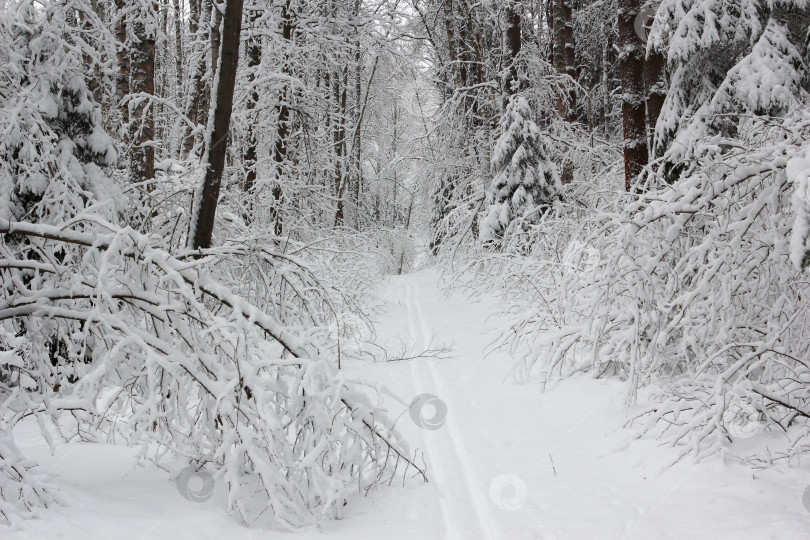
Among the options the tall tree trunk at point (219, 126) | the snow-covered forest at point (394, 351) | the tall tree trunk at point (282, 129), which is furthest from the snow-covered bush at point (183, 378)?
the tall tree trunk at point (282, 129)

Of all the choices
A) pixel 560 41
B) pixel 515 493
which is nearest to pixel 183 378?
pixel 515 493

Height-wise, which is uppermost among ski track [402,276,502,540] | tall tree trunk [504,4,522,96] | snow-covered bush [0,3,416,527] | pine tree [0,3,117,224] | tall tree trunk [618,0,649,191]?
tall tree trunk [504,4,522,96]

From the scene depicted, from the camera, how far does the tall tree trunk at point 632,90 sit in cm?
871

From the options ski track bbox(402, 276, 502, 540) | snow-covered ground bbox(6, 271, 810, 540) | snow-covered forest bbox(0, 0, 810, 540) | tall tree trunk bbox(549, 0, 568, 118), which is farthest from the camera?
tall tree trunk bbox(549, 0, 568, 118)

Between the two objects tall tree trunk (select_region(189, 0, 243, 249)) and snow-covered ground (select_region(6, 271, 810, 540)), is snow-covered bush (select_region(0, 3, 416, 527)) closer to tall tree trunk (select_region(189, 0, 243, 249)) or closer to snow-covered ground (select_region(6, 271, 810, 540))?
snow-covered ground (select_region(6, 271, 810, 540))

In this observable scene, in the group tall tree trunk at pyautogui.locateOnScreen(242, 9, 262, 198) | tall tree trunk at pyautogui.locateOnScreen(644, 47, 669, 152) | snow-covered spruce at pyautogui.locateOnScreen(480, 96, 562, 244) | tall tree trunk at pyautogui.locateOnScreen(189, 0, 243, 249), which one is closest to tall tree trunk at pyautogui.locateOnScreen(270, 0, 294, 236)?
tall tree trunk at pyautogui.locateOnScreen(242, 9, 262, 198)

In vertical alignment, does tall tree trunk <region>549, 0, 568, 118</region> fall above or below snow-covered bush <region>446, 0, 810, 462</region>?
above

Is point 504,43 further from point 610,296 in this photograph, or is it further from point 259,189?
point 610,296

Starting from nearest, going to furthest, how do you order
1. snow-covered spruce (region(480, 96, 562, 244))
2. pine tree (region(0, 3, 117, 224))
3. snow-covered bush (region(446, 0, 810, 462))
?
snow-covered bush (region(446, 0, 810, 462)) → pine tree (region(0, 3, 117, 224)) → snow-covered spruce (region(480, 96, 562, 244))

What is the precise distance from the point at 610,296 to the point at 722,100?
3440mm

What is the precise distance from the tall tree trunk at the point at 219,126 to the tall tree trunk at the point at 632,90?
241 inches

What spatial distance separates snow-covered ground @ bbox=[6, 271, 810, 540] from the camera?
3.23 metres

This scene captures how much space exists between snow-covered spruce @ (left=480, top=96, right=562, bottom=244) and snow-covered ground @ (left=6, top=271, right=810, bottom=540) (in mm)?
7727

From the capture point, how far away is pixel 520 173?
1330 cm
